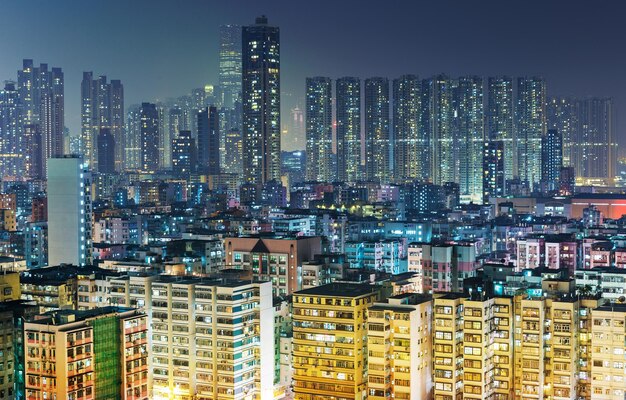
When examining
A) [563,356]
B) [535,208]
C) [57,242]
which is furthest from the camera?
[535,208]

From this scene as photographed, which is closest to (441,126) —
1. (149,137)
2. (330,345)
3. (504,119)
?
(504,119)

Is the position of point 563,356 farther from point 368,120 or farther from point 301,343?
point 368,120

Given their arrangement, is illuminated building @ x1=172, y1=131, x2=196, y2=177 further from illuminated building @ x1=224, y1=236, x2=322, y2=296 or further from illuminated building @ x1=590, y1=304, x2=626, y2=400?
illuminated building @ x1=590, y1=304, x2=626, y2=400

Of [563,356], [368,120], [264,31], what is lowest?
[563,356]

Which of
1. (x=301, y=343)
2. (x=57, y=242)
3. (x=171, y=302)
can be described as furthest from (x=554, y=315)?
(x=57, y=242)

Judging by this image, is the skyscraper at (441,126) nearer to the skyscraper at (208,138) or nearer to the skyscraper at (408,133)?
the skyscraper at (408,133)

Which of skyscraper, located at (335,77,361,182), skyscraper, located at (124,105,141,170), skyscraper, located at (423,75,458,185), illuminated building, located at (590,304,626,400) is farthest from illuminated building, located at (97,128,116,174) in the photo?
illuminated building, located at (590,304,626,400)

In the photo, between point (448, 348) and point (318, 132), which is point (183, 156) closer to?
point (318, 132)
